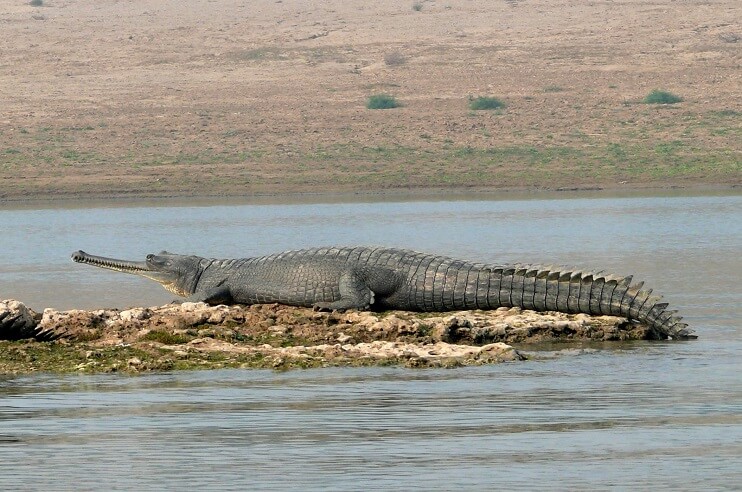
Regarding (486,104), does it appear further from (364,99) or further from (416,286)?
(416,286)

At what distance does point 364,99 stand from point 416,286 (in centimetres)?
2313

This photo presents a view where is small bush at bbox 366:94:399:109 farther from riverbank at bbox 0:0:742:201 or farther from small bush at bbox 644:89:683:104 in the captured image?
small bush at bbox 644:89:683:104

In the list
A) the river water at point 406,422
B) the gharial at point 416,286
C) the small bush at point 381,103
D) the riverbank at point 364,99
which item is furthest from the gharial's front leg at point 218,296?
the small bush at point 381,103

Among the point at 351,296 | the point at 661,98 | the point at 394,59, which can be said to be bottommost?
the point at 351,296

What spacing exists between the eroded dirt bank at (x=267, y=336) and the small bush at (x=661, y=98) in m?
22.3

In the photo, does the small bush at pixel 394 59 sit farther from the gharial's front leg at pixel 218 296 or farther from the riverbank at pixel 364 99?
the gharial's front leg at pixel 218 296

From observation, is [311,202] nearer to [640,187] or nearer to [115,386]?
[640,187]

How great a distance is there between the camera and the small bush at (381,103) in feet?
108

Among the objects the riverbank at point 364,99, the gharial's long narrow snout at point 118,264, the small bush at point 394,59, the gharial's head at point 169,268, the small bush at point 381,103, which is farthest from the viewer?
the small bush at point 394,59

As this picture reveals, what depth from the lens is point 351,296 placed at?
36.9 ft

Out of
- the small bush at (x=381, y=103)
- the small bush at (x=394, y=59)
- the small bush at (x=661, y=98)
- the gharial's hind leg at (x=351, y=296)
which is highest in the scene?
the small bush at (x=394, y=59)

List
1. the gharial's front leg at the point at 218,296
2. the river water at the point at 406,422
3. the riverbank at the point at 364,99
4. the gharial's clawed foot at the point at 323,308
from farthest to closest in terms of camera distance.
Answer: the riverbank at the point at 364,99, the gharial's front leg at the point at 218,296, the gharial's clawed foot at the point at 323,308, the river water at the point at 406,422

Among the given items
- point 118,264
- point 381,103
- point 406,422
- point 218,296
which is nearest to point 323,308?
point 218,296

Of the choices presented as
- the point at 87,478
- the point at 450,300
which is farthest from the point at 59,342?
the point at 87,478
